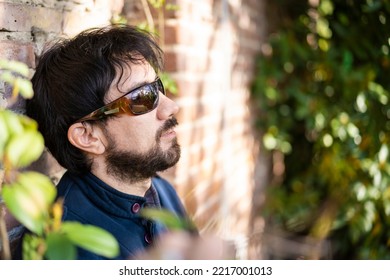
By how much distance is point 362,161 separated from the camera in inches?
123

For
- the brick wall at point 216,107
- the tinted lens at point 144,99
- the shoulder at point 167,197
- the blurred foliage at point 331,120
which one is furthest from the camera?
the blurred foliage at point 331,120

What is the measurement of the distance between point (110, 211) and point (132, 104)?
12.3 inches

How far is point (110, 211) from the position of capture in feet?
5.19

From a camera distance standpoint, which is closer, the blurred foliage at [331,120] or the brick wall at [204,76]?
the brick wall at [204,76]

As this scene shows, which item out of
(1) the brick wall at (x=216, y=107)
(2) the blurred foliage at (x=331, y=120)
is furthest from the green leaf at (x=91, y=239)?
(2) the blurred foliage at (x=331, y=120)

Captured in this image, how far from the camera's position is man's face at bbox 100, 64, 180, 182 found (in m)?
1.59

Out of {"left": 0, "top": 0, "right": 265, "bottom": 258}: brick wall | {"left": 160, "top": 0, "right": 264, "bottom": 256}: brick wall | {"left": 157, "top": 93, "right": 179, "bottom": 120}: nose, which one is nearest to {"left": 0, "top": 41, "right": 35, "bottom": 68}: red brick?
{"left": 0, "top": 0, "right": 265, "bottom": 258}: brick wall

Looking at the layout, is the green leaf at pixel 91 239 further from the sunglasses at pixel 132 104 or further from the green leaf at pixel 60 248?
the sunglasses at pixel 132 104

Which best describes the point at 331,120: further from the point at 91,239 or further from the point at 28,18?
the point at 91,239

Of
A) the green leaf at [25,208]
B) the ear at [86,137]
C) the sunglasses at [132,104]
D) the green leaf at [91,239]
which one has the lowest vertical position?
the ear at [86,137]

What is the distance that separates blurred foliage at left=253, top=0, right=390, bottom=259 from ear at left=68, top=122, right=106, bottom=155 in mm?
1643

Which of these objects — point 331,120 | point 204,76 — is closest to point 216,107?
point 204,76

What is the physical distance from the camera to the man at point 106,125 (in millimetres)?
1556
